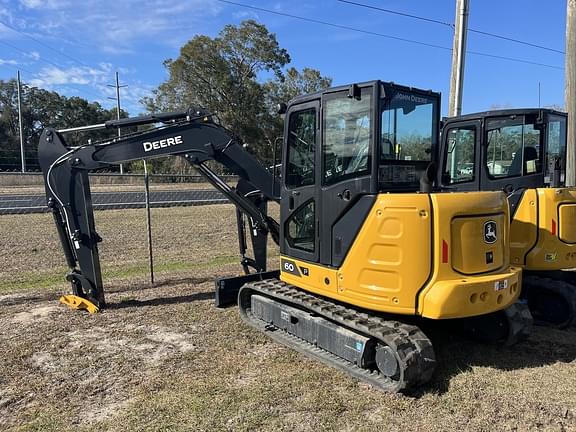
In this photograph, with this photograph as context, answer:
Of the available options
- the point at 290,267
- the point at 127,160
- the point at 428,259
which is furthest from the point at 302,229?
the point at 127,160

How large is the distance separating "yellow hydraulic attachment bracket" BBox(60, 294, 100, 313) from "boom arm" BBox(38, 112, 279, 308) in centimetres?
9

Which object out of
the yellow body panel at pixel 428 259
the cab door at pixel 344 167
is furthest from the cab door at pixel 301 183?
the yellow body panel at pixel 428 259

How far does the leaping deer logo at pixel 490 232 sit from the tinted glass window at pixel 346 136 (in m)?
1.24

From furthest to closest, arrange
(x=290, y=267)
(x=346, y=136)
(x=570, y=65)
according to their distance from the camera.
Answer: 1. (x=570, y=65)
2. (x=290, y=267)
3. (x=346, y=136)

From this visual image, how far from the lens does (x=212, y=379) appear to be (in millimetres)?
4781

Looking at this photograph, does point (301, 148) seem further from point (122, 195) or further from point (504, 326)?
point (122, 195)

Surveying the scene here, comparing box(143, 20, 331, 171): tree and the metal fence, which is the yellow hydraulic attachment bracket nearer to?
the metal fence

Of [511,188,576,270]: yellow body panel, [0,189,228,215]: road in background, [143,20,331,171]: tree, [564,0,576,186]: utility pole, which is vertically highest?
[143,20,331,171]: tree

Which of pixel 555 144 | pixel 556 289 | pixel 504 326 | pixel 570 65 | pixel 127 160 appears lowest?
pixel 504 326

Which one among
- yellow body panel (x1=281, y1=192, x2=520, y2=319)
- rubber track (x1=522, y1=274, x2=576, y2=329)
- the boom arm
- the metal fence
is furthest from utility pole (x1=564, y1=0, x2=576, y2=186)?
the metal fence

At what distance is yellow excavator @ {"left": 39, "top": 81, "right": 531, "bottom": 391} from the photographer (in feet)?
14.6

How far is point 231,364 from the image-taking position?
5.14m

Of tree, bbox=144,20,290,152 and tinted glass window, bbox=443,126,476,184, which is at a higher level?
tree, bbox=144,20,290,152

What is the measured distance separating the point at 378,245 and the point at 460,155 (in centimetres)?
310
